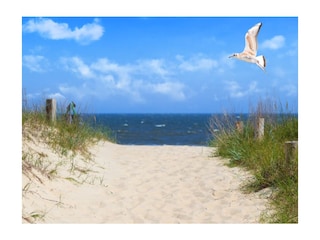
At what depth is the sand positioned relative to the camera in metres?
4.96

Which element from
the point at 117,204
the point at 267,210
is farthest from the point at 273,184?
the point at 117,204

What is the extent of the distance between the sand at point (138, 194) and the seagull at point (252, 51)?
1.49 m

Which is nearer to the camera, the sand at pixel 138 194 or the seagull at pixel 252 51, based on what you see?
the sand at pixel 138 194

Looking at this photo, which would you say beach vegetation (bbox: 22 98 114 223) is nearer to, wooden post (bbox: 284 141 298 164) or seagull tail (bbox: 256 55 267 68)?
wooden post (bbox: 284 141 298 164)

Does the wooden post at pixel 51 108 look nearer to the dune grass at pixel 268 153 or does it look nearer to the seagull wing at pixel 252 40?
the dune grass at pixel 268 153

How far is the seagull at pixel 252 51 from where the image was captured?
17.3 ft

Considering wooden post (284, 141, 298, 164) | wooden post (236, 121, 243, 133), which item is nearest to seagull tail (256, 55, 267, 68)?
wooden post (284, 141, 298, 164)

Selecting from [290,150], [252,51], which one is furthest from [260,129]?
[252,51]

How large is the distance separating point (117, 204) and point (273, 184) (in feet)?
5.91

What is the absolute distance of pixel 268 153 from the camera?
6.54m

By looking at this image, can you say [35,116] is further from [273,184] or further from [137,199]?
[273,184]

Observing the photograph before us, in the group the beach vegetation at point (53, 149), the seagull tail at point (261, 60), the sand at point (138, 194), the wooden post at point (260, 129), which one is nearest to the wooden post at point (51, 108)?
the beach vegetation at point (53, 149)

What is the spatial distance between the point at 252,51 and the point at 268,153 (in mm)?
1753

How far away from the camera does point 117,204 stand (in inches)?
216
